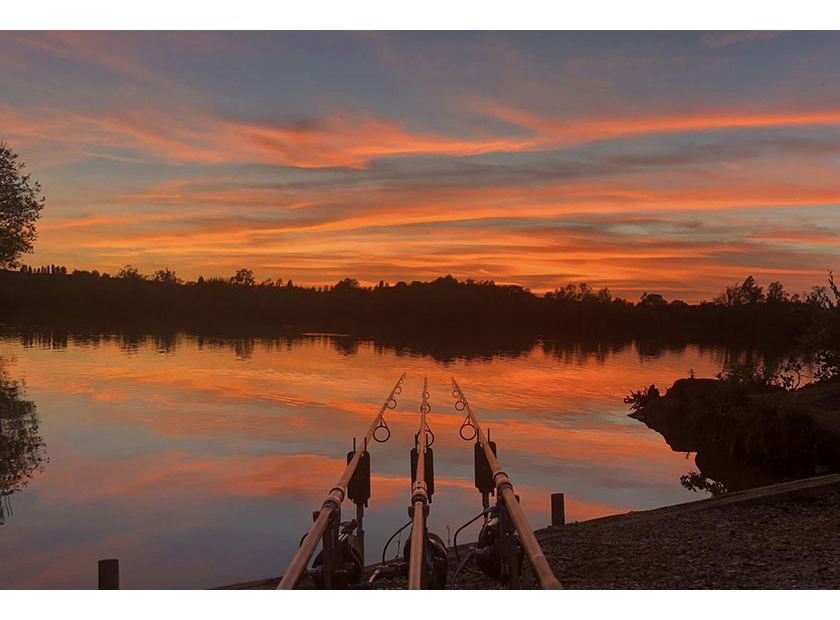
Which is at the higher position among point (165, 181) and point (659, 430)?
point (165, 181)

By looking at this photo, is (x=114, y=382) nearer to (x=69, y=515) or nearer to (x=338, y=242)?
(x=338, y=242)

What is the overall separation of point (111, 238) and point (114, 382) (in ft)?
19.3

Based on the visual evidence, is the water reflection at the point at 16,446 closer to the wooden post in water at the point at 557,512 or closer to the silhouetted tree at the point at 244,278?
the wooden post in water at the point at 557,512

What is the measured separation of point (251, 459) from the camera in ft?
56.5

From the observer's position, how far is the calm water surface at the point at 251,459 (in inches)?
420

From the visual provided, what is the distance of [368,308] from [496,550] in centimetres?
8211

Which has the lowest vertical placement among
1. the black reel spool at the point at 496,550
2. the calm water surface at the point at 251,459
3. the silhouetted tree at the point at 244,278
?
the calm water surface at the point at 251,459

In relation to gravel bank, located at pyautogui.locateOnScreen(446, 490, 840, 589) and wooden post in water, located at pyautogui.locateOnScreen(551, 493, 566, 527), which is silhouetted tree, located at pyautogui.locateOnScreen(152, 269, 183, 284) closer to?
wooden post in water, located at pyautogui.locateOnScreen(551, 493, 566, 527)

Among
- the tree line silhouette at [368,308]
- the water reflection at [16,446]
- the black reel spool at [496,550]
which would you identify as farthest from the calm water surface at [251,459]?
the tree line silhouette at [368,308]

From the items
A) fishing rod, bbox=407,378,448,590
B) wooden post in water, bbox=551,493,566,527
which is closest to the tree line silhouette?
wooden post in water, bbox=551,493,566,527

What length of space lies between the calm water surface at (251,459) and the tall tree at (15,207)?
17.7ft
